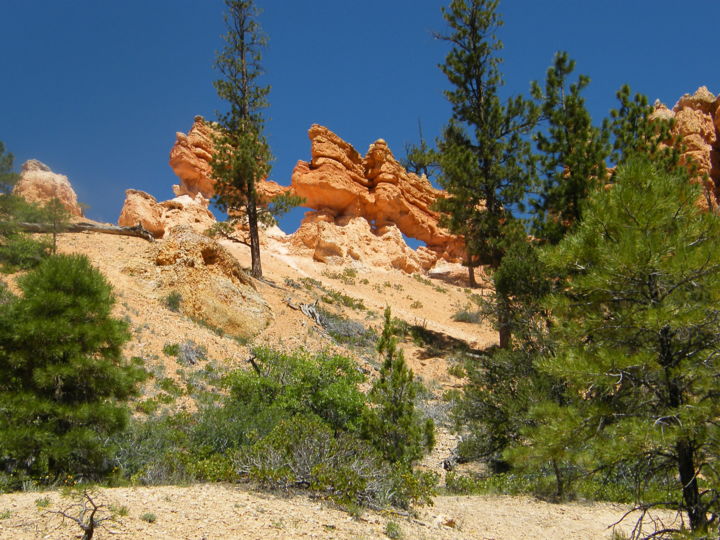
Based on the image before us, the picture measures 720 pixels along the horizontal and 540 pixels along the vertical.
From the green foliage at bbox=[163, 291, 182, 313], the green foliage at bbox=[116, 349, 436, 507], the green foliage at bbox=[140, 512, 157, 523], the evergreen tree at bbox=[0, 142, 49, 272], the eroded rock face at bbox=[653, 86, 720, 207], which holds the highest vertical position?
the eroded rock face at bbox=[653, 86, 720, 207]

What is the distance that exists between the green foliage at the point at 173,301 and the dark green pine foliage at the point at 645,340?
12468mm

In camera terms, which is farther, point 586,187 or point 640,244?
point 586,187

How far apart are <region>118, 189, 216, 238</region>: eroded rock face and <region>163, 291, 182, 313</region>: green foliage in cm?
1955

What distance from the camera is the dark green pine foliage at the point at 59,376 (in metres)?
6.32

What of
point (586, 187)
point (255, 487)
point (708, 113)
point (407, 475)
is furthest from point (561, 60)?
point (708, 113)

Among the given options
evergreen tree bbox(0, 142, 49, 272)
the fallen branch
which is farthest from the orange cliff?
evergreen tree bbox(0, 142, 49, 272)

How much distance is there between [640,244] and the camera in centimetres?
478

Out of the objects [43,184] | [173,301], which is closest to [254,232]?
[173,301]

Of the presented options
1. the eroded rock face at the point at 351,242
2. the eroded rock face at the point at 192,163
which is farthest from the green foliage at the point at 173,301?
the eroded rock face at the point at 192,163

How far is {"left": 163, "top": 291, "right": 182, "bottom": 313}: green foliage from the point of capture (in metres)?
15.4

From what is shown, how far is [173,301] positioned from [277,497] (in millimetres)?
10799

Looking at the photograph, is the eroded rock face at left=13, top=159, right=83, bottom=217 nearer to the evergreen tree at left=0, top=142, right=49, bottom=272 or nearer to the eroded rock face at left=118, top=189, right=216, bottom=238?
the eroded rock face at left=118, top=189, right=216, bottom=238

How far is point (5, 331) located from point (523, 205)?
1640 centimetres

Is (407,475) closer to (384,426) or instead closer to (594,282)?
(384,426)
